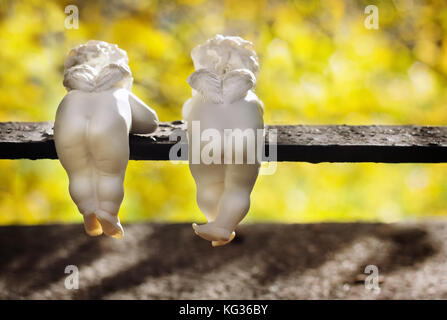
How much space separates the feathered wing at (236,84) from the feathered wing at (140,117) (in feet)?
0.43

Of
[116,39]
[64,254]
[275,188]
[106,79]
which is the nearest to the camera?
[106,79]

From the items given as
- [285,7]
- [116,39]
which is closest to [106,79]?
[116,39]

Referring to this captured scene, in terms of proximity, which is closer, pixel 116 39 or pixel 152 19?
pixel 116 39

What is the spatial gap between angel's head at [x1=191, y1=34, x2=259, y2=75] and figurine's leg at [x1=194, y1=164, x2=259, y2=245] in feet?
0.50

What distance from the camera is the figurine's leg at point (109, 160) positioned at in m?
0.72

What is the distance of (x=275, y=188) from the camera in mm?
1875

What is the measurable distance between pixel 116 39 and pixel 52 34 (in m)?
0.31

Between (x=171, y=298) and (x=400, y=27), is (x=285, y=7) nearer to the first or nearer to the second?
(x=400, y=27)
